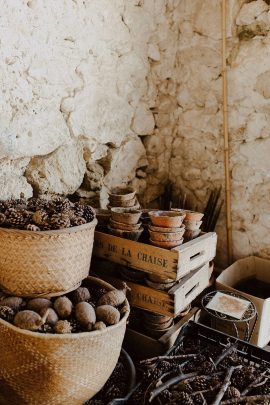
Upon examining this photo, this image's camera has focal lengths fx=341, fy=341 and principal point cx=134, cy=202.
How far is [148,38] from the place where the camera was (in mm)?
2771

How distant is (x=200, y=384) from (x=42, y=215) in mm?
1113

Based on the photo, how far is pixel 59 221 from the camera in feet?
5.25

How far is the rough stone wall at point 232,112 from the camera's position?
2.66 m

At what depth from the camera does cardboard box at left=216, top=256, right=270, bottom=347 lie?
2.29 metres

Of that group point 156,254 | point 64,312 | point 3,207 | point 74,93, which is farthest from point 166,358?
point 74,93

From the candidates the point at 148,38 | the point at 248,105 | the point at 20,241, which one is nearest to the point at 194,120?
the point at 248,105

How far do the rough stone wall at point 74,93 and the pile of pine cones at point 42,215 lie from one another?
34 centimetres

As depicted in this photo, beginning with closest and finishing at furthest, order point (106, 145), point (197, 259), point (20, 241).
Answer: point (20, 241) < point (197, 259) < point (106, 145)

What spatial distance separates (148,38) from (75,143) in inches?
44.7

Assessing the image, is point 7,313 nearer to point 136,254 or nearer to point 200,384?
point 136,254

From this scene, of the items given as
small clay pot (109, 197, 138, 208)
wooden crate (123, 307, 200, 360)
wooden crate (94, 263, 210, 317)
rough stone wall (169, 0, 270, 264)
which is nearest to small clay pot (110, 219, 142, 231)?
small clay pot (109, 197, 138, 208)

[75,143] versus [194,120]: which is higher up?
[194,120]

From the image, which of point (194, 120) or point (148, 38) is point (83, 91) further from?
point (194, 120)

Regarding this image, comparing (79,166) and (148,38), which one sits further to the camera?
(148,38)
